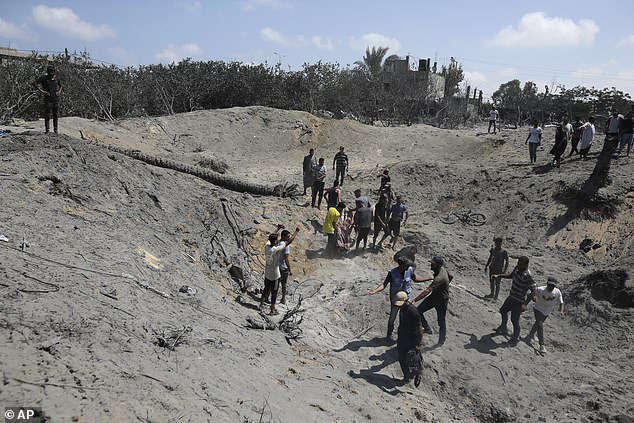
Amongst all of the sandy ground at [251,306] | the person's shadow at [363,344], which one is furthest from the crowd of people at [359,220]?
the person's shadow at [363,344]

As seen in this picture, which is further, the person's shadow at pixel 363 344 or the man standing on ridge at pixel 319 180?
the man standing on ridge at pixel 319 180

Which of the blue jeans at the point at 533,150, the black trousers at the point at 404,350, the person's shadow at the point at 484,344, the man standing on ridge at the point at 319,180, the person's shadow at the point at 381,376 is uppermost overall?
the blue jeans at the point at 533,150

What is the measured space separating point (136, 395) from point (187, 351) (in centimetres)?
126

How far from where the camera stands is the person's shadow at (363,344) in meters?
7.63

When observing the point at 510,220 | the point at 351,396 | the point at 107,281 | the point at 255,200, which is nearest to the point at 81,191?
the point at 107,281

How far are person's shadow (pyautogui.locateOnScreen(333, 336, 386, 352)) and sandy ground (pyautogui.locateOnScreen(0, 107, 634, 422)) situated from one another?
54 millimetres

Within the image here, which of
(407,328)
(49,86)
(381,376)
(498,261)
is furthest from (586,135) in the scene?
(49,86)

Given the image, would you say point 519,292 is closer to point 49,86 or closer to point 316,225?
point 316,225

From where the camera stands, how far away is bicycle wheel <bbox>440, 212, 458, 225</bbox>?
47.3 feet

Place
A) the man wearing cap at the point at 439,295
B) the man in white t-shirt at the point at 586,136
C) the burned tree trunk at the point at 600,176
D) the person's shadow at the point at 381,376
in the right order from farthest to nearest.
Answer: the man in white t-shirt at the point at 586,136 < the burned tree trunk at the point at 600,176 < the man wearing cap at the point at 439,295 < the person's shadow at the point at 381,376

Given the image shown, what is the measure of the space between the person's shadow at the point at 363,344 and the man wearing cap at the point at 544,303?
247 cm

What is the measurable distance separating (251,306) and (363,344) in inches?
76.9

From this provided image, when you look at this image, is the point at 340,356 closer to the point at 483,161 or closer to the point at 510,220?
the point at 510,220

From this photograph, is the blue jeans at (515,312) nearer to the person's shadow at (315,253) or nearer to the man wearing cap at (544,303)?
the man wearing cap at (544,303)
